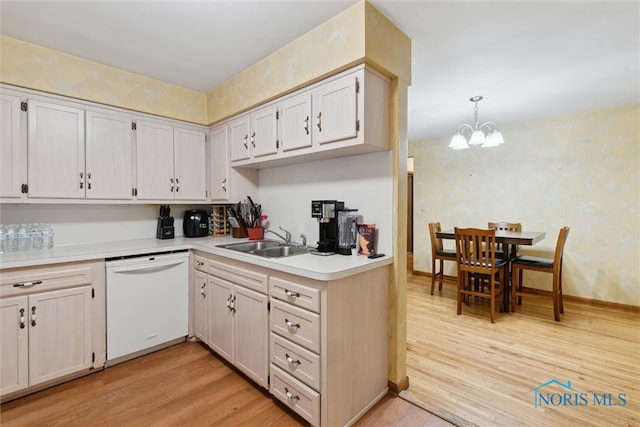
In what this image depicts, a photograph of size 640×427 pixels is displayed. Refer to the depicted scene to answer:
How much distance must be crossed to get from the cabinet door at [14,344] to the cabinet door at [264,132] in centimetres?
187

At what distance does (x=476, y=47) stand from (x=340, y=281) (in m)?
1.98

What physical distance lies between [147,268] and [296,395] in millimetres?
1573

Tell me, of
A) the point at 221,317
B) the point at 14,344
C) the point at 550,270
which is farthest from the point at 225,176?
Answer: the point at 550,270

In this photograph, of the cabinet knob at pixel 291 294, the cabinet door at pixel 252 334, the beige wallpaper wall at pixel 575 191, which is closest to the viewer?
the cabinet knob at pixel 291 294

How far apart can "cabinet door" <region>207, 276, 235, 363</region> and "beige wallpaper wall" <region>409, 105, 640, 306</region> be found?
3898 mm

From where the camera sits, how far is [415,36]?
204 centimetres

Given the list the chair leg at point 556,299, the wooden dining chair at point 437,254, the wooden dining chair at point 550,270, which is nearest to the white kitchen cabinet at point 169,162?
the wooden dining chair at point 437,254

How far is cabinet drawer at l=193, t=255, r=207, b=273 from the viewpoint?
252cm

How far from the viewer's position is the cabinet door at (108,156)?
8.08 ft

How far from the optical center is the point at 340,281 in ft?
5.29

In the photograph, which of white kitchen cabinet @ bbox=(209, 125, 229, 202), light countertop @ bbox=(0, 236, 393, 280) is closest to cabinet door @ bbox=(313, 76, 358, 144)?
light countertop @ bbox=(0, 236, 393, 280)

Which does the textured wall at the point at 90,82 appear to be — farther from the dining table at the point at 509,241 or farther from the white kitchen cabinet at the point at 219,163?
the dining table at the point at 509,241

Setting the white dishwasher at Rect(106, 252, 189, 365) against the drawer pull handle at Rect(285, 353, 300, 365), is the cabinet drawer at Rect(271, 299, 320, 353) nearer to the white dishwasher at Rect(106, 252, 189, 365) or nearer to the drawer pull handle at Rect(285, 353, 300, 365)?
the drawer pull handle at Rect(285, 353, 300, 365)

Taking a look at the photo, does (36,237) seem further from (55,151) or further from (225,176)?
(225,176)
